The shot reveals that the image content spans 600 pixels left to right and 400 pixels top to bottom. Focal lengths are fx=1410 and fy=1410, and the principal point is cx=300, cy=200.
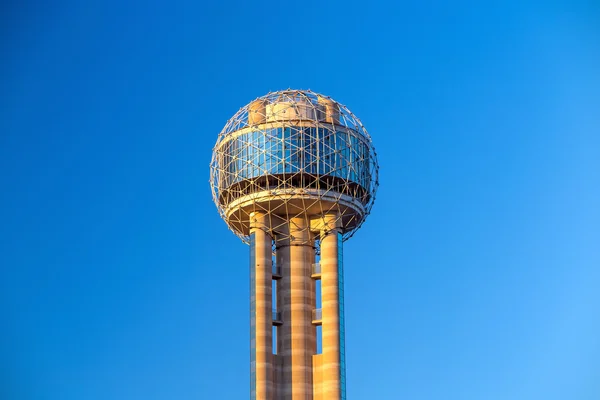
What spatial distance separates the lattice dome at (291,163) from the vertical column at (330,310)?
2202 mm

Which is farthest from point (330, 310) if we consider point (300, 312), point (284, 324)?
point (284, 324)

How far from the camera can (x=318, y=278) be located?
153 m

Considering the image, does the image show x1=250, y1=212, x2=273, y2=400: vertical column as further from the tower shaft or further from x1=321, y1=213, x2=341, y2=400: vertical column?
x1=321, y1=213, x2=341, y2=400: vertical column

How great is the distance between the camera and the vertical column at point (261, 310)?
14588 cm

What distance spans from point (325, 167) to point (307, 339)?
1838cm

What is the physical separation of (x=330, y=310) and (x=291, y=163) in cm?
1611

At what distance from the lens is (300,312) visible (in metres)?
150

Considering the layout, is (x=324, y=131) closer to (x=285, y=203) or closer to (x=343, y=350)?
(x=285, y=203)

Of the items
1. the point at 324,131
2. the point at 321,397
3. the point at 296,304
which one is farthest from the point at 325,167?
the point at 321,397

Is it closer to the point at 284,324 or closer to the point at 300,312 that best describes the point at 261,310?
the point at 284,324

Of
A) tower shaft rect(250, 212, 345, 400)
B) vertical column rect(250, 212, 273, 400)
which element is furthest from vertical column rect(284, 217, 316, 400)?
vertical column rect(250, 212, 273, 400)

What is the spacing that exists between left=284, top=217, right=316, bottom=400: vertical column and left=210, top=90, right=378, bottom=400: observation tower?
11 cm

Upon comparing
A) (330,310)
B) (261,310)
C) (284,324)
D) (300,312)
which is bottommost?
(284,324)

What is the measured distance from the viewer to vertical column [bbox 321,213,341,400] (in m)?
147
